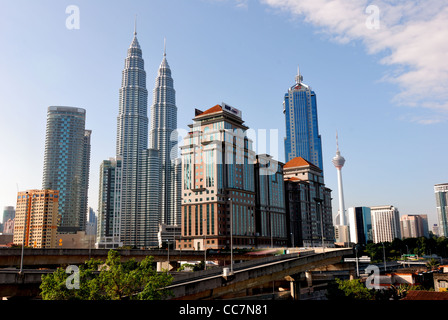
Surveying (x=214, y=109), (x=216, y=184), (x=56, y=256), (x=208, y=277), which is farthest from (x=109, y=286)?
(x=214, y=109)

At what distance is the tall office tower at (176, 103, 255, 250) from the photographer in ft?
547

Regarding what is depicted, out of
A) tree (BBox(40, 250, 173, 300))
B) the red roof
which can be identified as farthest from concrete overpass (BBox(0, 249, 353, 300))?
the red roof

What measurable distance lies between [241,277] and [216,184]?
11490 cm

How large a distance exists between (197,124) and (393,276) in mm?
119796

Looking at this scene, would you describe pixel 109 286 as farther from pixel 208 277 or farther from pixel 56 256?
pixel 56 256

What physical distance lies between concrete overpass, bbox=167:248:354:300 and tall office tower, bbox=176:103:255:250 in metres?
86.3

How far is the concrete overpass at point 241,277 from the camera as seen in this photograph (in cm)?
4400

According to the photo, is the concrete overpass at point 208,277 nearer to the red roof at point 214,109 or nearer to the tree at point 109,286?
the tree at point 109,286

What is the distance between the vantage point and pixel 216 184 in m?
167

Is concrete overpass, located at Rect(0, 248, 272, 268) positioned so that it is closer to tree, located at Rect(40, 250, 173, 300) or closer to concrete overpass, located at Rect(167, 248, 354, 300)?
concrete overpass, located at Rect(167, 248, 354, 300)

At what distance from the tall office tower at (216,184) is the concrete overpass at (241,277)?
86.3 metres
